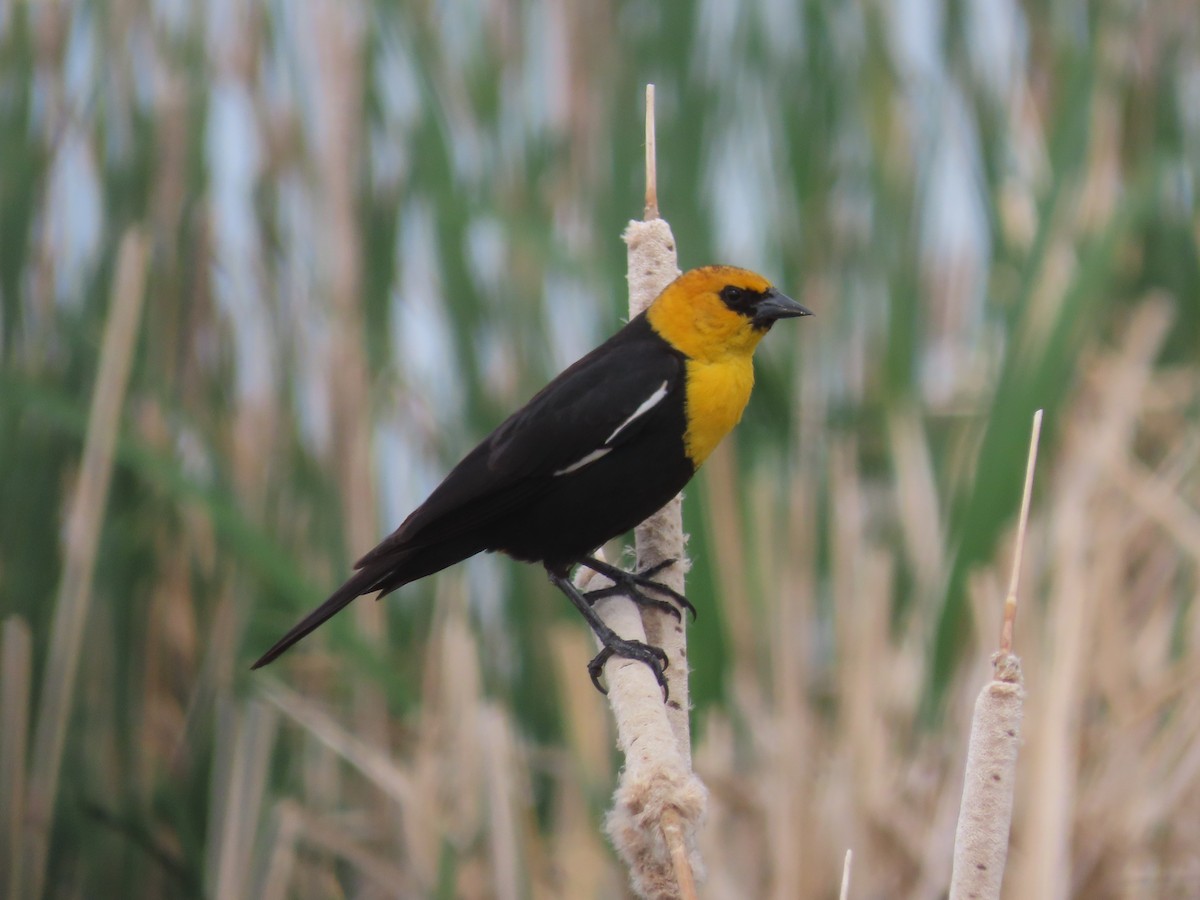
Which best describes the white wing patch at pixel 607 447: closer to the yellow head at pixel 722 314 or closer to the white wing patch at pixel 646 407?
the white wing patch at pixel 646 407

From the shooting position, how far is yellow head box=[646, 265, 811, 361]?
2.08 metres

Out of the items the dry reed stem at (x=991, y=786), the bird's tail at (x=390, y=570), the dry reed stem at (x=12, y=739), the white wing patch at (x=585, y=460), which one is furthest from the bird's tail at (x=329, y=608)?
the dry reed stem at (x=12, y=739)

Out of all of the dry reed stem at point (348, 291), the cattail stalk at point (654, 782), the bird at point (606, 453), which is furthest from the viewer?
the dry reed stem at point (348, 291)

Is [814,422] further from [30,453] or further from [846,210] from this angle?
[30,453]

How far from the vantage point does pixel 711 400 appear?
6.61ft

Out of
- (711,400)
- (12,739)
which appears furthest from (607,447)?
(12,739)

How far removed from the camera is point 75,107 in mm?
2693

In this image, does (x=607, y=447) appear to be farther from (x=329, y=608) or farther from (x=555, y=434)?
(x=329, y=608)

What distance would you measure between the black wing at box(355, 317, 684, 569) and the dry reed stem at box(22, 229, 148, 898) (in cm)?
82

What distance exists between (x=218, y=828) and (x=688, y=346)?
124 cm

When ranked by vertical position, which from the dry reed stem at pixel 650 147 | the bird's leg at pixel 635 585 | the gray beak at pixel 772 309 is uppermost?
the gray beak at pixel 772 309

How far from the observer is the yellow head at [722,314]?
2078 mm

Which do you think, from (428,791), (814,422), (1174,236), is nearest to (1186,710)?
(814,422)

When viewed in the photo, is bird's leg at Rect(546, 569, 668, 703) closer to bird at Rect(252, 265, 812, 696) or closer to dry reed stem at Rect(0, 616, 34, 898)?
bird at Rect(252, 265, 812, 696)
